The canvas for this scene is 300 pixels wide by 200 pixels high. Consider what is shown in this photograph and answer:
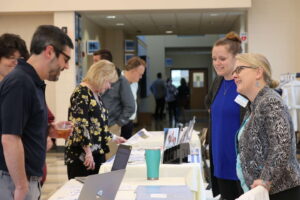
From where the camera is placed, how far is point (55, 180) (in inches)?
260

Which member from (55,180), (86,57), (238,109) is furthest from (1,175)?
(86,57)

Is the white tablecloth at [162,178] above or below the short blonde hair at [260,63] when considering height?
below

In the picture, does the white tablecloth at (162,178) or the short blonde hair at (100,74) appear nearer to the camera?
the white tablecloth at (162,178)

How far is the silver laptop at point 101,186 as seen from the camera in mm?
1790

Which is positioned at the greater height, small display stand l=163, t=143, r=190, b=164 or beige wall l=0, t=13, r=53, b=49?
beige wall l=0, t=13, r=53, b=49

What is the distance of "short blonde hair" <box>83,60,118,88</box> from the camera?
373 cm

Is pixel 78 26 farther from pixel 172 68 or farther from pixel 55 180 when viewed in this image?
pixel 172 68

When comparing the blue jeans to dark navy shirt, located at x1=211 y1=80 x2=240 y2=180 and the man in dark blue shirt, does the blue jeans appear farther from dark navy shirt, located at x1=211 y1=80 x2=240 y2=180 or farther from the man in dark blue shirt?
dark navy shirt, located at x1=211 y1=80 x2=240 y2=180

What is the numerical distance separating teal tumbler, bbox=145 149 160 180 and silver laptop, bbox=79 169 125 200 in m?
0.74

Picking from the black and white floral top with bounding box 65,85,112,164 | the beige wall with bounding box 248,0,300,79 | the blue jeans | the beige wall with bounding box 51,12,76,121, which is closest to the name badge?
the black and white floral top with bounding box 65,85,112,164

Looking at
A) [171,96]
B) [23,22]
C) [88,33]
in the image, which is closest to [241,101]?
[23,22]

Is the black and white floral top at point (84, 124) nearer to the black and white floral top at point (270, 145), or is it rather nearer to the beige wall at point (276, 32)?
the black and white floral top at point (270, 145)

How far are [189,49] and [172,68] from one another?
200cm

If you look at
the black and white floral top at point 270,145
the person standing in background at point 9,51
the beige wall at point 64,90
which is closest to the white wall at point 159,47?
the beige wall at point 64,90
